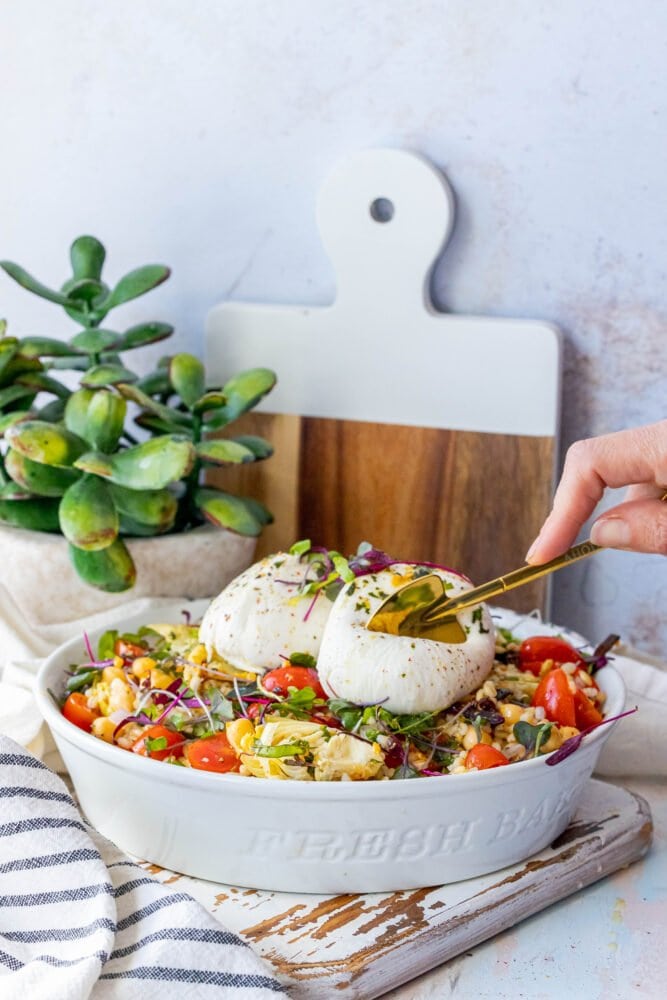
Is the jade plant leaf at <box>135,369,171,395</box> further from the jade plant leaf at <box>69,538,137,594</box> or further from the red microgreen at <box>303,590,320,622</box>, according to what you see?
the red microgreen at <box>303,590,320,622</box>

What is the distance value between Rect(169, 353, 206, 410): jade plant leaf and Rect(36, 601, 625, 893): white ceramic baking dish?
18.1 inches

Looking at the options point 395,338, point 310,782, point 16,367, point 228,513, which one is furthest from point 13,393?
point 310,782

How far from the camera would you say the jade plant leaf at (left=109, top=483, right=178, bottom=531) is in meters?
1.16

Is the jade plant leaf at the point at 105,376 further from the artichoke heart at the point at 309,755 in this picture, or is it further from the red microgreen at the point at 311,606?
the artichoke heart at the point at 309,755

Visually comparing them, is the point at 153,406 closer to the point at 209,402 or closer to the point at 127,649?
the point at 209,402

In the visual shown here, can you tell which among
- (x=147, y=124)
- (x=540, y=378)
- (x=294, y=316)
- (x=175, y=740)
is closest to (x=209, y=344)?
(x=294, y=316)

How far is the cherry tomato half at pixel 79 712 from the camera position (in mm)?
930

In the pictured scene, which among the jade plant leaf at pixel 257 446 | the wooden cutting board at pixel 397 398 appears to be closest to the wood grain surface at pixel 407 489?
the wooden cutting board at pixel 397 398

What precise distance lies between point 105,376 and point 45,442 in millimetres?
91

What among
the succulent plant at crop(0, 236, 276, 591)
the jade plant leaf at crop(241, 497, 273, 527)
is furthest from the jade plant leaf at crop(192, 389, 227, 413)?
the jade plant leaf at crop(241, 497, 273, 527)

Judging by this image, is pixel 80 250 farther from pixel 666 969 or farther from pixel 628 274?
pixel 666 969

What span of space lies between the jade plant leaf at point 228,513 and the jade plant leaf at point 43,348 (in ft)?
0.67

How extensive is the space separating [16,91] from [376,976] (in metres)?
1.11

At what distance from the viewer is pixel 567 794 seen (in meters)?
0.85
